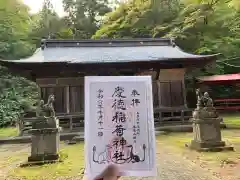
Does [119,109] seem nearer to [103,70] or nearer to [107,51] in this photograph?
[103,70]

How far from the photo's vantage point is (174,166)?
17.9ft

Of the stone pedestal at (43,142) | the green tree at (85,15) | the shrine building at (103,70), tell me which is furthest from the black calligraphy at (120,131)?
the green tree at (85,15)

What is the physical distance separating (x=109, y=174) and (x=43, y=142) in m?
4.98

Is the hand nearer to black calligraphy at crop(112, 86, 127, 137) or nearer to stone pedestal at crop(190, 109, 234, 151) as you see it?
black calligraphy at crop(112, 86, 127, 137)

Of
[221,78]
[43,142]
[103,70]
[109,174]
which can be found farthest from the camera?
[221,78]

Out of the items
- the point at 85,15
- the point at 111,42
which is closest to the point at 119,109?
the point at 111,42

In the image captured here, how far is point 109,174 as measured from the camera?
178 cm

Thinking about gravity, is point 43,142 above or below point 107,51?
below

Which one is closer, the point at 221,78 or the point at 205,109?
the point at 205,109

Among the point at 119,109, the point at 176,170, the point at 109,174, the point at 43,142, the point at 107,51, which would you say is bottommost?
the point at 176,170

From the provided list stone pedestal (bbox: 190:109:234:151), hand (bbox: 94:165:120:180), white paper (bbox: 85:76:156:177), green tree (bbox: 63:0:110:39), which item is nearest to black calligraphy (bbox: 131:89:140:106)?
white paper (bbox: 85:76:156:177)

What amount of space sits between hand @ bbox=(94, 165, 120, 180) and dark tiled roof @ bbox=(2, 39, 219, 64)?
9.93 m

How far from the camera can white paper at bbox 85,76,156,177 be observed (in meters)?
1.94

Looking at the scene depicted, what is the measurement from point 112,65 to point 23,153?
5.71 m
